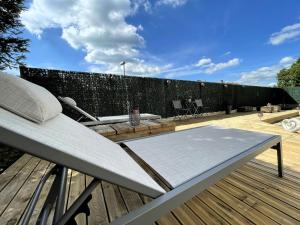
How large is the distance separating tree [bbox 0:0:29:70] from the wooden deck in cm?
755

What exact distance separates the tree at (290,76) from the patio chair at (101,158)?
99.8 feet

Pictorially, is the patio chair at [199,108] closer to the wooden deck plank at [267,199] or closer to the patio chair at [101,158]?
the wooden deck plank at [267,199]

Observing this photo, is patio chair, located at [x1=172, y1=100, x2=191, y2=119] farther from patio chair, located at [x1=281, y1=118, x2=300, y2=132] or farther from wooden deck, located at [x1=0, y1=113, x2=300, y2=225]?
wooden deck, located at [x1=0, y1=113, x2=300, y2=225]

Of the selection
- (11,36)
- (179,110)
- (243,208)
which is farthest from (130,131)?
(11,36)

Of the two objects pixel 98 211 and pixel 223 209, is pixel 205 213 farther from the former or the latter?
pixel 98 211

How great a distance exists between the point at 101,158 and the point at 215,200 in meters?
1.27

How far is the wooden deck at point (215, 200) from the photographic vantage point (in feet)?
4.27

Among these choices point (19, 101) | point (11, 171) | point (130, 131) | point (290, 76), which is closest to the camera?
point (19, 101)

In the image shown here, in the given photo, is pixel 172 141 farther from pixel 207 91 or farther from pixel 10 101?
pixel 207 91

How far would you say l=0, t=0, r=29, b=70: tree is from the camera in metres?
7.27

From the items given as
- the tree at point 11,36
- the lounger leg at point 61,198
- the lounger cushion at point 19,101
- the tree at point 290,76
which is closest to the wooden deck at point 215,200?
the lounger leg at point 61,198

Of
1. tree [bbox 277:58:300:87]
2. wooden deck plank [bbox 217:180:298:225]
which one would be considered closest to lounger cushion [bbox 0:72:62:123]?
wooden deck plank [bbox 217:180:298:225]

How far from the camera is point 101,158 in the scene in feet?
2.33

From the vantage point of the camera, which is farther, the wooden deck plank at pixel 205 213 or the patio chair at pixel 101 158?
the wooden deck plank at pixel 205 213
